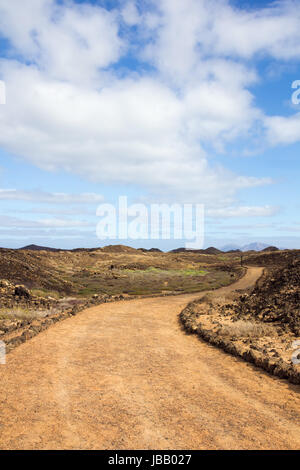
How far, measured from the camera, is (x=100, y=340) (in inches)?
546

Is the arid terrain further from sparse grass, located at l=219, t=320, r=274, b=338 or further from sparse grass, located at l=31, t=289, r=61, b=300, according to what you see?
sparse grass, located at l=31, t=289, r=61, b=300

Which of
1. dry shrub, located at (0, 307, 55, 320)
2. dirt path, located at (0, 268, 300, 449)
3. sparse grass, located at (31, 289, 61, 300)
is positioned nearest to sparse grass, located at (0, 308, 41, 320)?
dry shrub, located at (0, 307, 55, 320)

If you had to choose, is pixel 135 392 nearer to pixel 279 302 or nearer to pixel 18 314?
pixel 18 314

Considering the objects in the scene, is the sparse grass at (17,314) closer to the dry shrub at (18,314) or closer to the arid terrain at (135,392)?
the dry shrub at (18,314)

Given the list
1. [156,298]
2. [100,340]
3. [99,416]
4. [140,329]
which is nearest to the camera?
[99,416]

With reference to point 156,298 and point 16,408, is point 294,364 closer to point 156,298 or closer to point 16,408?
point 16,408

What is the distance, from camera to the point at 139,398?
795cm

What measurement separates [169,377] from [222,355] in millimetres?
3125

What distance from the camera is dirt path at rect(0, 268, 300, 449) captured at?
240 inches

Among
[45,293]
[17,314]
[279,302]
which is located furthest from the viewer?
[45,293]

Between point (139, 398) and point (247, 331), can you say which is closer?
point (139, 398)

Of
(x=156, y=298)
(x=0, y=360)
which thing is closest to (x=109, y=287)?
(x=156, y=298)

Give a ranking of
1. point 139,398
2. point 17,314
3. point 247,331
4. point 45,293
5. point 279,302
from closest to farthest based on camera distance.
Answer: point 139,398, point 247,331, point 17,314, point 279,302, point 45,293

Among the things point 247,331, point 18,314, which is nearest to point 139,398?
point 247,331
